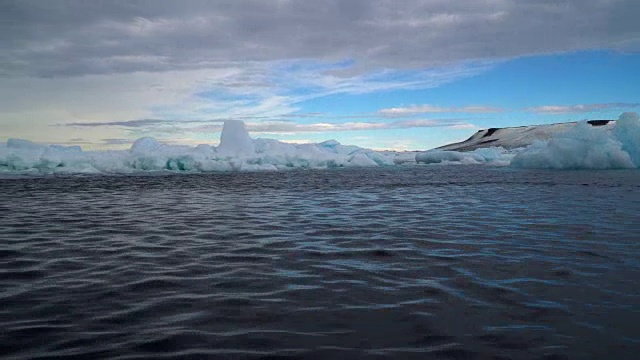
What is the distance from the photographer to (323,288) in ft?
18.5

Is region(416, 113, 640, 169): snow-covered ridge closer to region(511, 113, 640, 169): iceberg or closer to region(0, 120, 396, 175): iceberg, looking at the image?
region(511, 113, 640, 169): iceberg

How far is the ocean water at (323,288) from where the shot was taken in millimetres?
4012

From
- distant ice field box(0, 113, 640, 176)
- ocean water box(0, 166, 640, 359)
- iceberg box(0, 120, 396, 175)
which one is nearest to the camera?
ocean water box(0, 166, 640, 359)

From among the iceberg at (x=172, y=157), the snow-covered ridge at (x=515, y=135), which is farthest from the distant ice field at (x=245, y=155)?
the snow-covered ridge at (x=515, y=135)

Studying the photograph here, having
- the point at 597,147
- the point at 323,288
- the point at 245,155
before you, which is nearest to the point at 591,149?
the point at 597,147

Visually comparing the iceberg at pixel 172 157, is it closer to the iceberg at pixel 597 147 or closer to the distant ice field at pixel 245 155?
A: the distant ice field at pixel 245 155

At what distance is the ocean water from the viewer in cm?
401

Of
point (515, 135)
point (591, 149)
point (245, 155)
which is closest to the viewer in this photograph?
point (591, 149)

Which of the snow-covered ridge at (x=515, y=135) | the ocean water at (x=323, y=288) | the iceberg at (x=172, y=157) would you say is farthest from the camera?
the snow-covered ridge at (x=515, y=135)

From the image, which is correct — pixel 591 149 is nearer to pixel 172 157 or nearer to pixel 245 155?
pixel 245 155

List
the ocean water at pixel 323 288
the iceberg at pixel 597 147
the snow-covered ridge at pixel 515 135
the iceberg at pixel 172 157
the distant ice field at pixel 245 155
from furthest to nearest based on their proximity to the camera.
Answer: the snow-covered ridge at pixel 515 135 < the iceberg at pixel 172 157 < the distant ice field at pixel 245 155 < the iceberg at pixel 597 147 < the ocean water at pixel 323 288

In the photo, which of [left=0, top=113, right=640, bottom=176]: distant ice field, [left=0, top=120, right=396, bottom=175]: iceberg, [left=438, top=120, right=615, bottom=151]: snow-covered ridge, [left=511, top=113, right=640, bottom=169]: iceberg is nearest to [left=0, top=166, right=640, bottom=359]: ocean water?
[left=511, top=113, right=640, bottom=169]: iceberg

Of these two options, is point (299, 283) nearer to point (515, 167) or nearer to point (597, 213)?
point (597, 213)

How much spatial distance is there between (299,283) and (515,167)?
40937 mm
